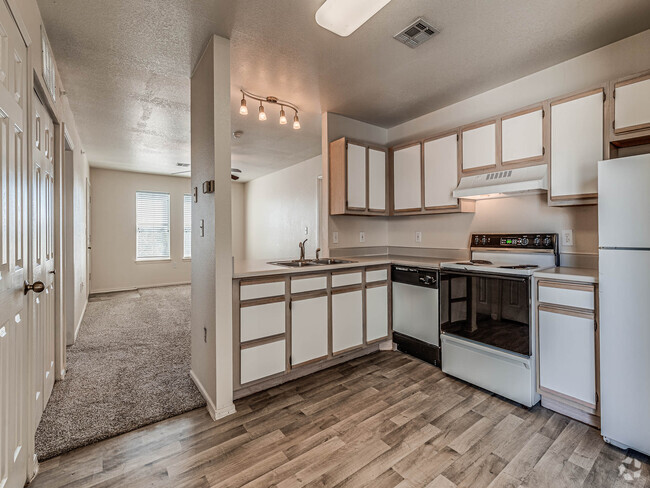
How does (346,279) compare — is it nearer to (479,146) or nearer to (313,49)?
(479,146)

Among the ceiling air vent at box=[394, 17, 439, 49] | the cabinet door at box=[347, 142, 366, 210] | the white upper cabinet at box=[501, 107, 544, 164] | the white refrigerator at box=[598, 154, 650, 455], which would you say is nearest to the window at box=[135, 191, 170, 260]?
the cabinet door at box=[347, 142, 366, 210]

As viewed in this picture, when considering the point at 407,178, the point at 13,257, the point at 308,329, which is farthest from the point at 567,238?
the point at 13,257

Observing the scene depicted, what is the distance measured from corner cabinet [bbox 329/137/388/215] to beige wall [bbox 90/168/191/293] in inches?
201

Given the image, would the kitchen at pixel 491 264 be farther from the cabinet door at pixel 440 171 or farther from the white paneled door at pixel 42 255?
the white paneled door at pixel 42 255

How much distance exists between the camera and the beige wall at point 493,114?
7.54 feet

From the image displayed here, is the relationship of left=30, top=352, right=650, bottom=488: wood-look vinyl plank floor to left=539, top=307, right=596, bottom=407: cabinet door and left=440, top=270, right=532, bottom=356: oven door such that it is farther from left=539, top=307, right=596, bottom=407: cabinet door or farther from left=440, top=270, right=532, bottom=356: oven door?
left=440, top=270, right=532, bottom=356: oven door

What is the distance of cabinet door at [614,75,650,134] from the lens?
1.95 m

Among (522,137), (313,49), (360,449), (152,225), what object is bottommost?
(360,449)

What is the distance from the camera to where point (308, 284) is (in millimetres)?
2637

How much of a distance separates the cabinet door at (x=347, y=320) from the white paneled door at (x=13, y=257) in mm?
2032

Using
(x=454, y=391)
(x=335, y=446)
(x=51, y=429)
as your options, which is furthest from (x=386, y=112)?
(x=51, y=429)

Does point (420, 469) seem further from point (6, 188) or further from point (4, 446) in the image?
point (6, 188)

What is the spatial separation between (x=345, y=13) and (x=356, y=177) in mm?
1702

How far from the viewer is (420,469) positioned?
165cm
